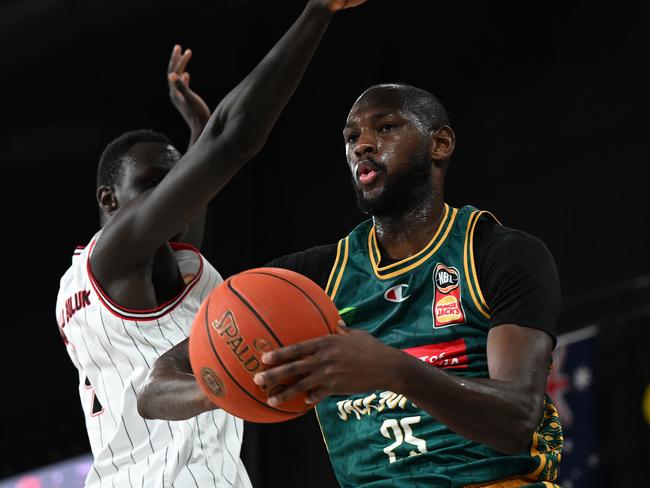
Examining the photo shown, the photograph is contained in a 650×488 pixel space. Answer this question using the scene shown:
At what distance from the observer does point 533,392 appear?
2459 millimetres

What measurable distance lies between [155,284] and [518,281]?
4.43ft

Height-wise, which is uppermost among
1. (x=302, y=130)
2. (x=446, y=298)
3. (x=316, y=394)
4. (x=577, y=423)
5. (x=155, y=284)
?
(x=302, y=130)

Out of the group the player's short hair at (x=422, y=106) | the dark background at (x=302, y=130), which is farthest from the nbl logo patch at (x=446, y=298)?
the dark background at (x=302, y=130)

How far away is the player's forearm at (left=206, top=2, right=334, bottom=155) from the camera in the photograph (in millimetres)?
2938

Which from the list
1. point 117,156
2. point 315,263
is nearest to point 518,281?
point 315,263

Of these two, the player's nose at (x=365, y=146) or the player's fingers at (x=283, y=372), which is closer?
the player's fingers at (x=283, y=372)

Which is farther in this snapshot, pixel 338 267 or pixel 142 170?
pixel 142 170

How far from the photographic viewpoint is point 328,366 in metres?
2.09

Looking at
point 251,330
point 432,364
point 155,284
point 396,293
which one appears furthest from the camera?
point 155,284

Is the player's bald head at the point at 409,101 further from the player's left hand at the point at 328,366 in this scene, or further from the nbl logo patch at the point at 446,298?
the player's left hand at the point at 328,366

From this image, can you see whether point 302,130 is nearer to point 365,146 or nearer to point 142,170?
point 142,170

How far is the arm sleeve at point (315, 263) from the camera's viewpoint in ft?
10.1

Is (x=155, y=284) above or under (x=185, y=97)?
under

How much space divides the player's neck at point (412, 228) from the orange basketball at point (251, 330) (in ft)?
2.14
